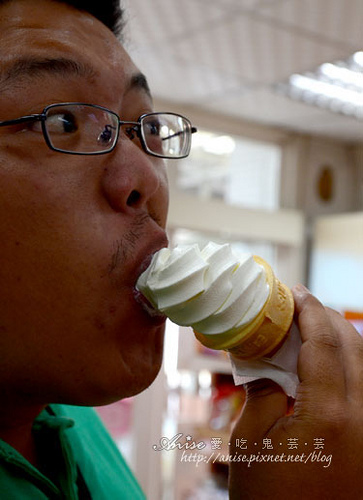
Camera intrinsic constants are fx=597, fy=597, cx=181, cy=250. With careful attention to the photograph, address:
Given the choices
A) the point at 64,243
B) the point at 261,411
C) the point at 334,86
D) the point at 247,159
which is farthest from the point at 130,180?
the point at 247,159

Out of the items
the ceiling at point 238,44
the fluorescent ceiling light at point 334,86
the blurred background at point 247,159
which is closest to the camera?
the ceiling at point 238,44

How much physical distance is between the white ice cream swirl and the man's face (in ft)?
0.11

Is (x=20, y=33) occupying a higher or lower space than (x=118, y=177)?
higher

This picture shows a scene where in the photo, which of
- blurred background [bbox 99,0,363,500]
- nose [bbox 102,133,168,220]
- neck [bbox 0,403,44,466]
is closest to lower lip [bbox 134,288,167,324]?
nose [bbox 102,133,168,220]

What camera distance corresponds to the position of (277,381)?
0.87m

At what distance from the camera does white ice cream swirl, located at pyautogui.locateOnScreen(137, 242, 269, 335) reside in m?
0.82

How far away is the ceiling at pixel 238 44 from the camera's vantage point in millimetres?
3004

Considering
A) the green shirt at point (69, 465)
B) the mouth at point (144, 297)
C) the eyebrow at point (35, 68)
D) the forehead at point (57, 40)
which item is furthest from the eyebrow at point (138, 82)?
the green shirt at point (69, 465)

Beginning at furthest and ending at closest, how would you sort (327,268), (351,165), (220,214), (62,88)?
(351,165)
(327,268)
(220,214)
(62,88)

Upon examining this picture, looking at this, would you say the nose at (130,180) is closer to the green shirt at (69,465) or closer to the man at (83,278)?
the man at (83,278)

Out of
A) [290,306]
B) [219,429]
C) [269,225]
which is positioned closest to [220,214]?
[269,225]

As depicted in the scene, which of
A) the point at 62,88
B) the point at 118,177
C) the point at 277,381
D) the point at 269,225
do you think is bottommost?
the point at 269,225

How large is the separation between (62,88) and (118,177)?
0.15 m

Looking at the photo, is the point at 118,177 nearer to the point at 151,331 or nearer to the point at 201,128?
the point at 151,331
